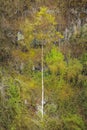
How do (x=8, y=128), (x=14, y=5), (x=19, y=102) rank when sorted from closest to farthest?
1. (x=8, y=128)
2. (x=19, y=102)
3. (x=14, y=5)

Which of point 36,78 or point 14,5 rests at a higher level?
point 14,5

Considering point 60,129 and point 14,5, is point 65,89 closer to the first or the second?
point 60,129

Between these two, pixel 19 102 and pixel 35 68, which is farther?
pixel 35 68

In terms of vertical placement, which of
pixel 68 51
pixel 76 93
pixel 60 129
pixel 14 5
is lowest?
pixel 60 129

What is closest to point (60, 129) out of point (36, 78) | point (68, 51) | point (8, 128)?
point (36, 78)

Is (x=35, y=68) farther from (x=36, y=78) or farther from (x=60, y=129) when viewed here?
(x=60, y=129)

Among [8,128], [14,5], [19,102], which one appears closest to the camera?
[8,128]
